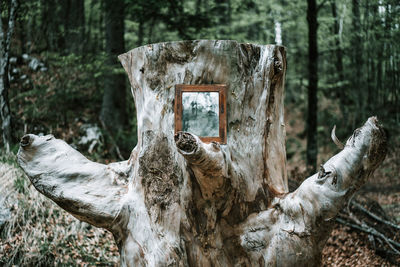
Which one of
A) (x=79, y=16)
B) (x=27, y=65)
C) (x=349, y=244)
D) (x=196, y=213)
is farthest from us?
(x=27, y=65)

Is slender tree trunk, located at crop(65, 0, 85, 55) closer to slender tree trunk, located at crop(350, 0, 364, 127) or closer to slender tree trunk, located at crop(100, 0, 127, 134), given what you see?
slender tree trunk, located at crop(100, 0, 127, 134)

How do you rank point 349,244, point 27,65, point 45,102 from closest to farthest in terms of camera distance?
point 349,244
point 45,102
point 27,65

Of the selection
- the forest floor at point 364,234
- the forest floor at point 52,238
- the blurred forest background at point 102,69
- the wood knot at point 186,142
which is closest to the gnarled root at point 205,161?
the wood knot at point 186,142

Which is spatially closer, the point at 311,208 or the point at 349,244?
the point at 311,208

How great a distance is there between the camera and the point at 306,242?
213 cm

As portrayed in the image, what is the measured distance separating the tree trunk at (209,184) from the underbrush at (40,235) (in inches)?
59.3

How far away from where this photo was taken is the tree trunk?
2139 millimetres

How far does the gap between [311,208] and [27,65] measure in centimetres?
770

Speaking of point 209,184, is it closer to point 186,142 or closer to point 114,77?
point 186,142

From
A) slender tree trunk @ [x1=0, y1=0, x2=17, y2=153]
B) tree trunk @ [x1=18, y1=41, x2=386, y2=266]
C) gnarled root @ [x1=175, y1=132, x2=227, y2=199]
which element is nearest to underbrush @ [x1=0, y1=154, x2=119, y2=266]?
slender tree trunk @ [x1=0, y1=0, x2=17, y2=153]

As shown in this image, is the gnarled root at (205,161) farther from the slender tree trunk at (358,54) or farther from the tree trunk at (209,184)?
the slender tree trunk at (358,54)

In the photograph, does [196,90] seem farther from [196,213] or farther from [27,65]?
[27,65]

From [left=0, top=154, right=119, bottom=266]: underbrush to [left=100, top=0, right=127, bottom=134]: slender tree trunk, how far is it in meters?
2.82

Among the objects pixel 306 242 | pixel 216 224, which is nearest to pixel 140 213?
pixel 216 224
